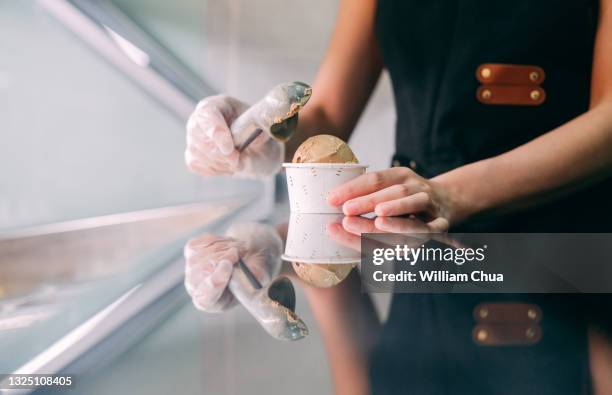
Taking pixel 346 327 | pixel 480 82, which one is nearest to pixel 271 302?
pixel 346 327

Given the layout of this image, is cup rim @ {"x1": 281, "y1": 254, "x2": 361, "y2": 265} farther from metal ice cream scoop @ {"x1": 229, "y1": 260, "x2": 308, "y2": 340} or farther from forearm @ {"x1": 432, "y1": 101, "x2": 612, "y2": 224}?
forearm @ {"x1": 432, "y1": 101, "x2": 612, "y2": 224}

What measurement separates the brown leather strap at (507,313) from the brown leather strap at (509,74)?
74 centimetres

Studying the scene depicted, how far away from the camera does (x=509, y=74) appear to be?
1.00 meters

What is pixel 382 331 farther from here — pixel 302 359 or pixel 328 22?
pixel 328 22

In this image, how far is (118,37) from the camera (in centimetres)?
130

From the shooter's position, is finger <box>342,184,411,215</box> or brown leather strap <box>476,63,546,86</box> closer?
finger <box>342,184,411,215</box>

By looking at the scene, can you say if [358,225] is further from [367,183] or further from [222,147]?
[222,147]

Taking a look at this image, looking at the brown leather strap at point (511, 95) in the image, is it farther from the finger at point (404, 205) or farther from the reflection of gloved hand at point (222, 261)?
the reflection of gloved hand at point (222, 261)

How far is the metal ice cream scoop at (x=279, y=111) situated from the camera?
693mm

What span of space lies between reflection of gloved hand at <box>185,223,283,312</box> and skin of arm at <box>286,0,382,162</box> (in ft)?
2.03

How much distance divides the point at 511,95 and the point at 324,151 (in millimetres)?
391

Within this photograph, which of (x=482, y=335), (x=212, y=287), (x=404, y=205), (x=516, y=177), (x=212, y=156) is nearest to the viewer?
(x=482, y=335)

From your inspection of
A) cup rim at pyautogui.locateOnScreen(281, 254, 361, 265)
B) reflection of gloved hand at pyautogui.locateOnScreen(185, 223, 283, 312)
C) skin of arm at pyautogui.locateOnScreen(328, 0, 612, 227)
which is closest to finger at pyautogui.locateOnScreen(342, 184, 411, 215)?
skin of arm at pyautogui.locateOnScreen(328, 0, 612, 227)

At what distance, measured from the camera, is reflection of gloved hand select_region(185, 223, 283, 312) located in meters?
0.36
